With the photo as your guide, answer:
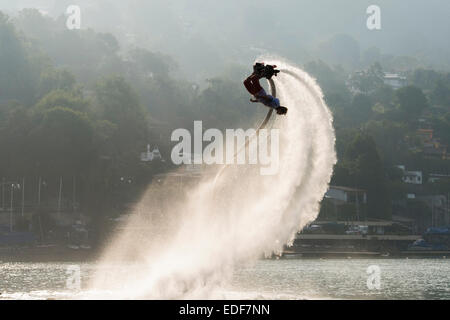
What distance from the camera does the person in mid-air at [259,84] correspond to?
1884 inches

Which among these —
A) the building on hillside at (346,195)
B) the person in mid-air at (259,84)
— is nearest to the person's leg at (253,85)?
the person in mid-air at (259,84)

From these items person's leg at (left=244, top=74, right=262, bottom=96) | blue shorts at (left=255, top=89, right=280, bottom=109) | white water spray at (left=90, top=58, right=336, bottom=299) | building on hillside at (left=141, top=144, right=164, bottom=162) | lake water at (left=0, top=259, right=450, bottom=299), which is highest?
building on hillside at (left=141, top=144, right=164, bottom=162)

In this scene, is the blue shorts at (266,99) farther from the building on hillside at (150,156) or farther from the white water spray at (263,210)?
the building on hillside at (150,156)

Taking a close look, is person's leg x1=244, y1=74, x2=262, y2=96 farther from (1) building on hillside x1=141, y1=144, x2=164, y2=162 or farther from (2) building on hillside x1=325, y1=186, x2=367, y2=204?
(1) building on hillside x1=141, y1=144, x2=164, y2=162

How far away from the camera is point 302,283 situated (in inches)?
Answer: 3201

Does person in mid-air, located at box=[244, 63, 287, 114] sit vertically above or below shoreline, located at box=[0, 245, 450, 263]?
above

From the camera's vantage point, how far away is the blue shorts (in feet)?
161

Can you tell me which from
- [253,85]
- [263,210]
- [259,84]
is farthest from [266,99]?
[263,210]

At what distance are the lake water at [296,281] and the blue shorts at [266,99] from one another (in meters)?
13.4

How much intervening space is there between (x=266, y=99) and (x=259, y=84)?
1.05m

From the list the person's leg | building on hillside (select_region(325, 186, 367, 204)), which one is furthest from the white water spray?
building on hillside (select_region(325, 186, 367, 204))

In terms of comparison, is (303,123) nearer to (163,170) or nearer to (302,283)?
(302,283)

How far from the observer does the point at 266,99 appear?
49.3 m

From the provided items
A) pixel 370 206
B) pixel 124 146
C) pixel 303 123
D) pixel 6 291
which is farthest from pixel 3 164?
pixel 303 123
